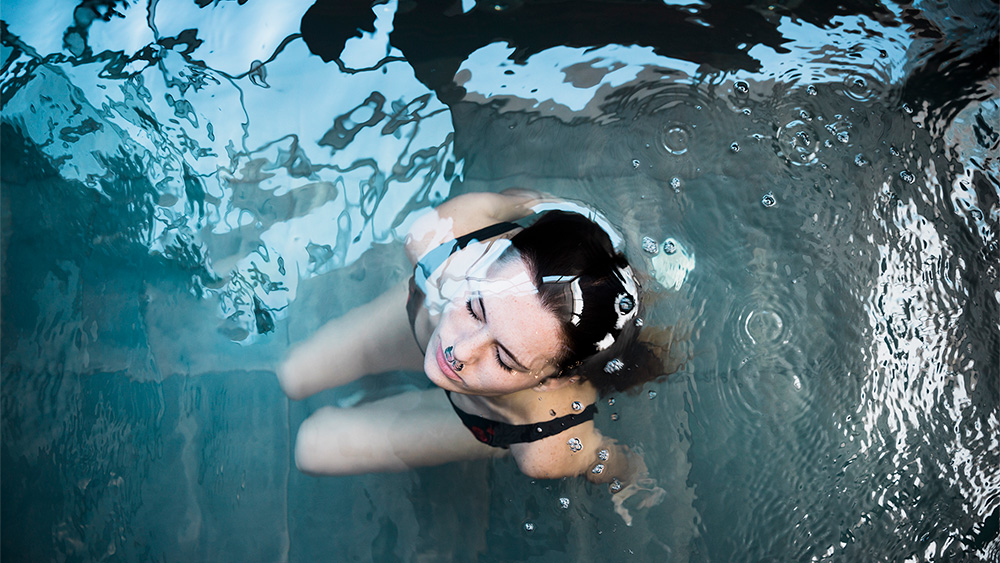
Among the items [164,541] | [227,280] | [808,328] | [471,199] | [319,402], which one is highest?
[471,199]

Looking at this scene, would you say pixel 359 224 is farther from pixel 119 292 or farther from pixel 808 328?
pixel 808 328

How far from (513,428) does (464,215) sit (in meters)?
0.39

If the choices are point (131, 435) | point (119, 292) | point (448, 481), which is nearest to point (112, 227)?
point (119, 292)

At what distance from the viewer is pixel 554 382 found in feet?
3.35

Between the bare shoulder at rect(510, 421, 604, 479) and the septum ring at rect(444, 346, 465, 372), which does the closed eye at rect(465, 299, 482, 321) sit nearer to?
the septum ring at rect(444, 346, 465, 372)

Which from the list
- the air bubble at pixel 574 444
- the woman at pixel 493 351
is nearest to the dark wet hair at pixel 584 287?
the woman at pixel 493 351

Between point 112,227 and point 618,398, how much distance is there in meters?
1.06

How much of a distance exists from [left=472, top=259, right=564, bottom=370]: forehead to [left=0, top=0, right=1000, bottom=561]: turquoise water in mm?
424

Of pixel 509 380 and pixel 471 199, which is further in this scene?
pixel 471 199

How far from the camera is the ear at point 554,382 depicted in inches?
38.5

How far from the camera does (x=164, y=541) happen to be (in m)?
1.16

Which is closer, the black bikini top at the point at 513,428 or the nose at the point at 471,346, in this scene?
the nose at the point at 471,346

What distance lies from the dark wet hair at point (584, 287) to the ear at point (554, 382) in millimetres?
14

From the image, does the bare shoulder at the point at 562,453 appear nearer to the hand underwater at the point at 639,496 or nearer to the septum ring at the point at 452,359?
the hand underwater at the point at 639,496
